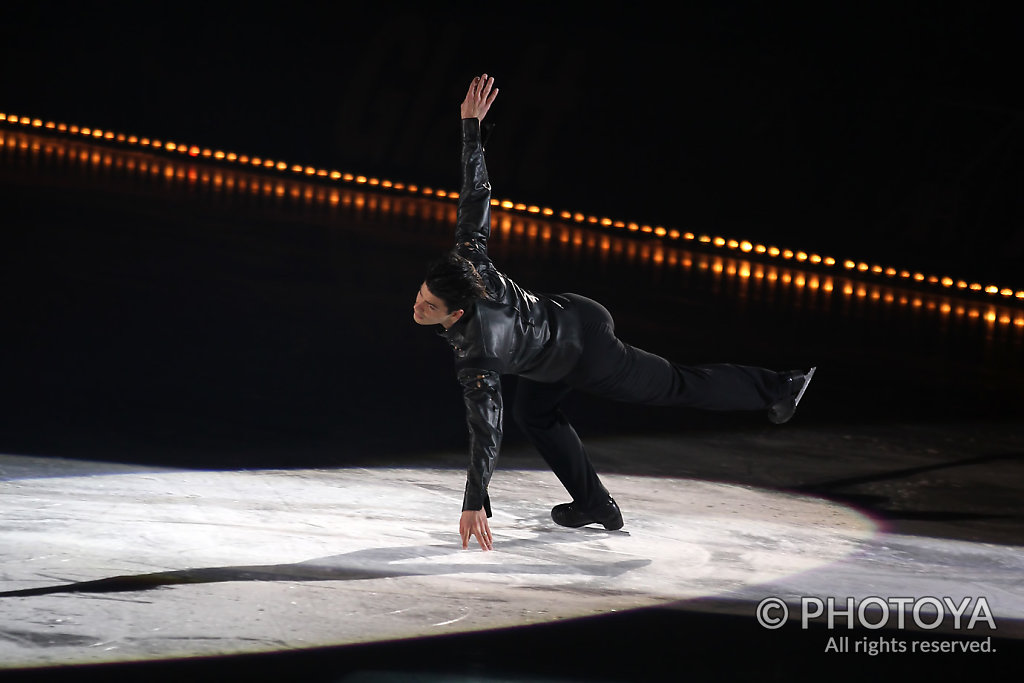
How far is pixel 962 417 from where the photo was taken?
720cm

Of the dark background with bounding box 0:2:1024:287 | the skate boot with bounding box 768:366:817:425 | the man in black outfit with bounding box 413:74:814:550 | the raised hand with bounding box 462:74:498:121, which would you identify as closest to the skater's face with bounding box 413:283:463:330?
the man in black outfit with bounding box 413:74:814:550

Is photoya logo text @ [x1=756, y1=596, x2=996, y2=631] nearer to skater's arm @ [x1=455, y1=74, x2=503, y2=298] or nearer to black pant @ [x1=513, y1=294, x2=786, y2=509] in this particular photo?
black pant @ [x1=513, y1=294, x2=786, y2=509]

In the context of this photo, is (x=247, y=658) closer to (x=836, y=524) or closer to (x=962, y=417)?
(x=836, y=524)

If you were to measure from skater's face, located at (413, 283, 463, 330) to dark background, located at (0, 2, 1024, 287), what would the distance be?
10000mm

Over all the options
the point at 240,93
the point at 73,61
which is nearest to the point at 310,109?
the point at 240,93

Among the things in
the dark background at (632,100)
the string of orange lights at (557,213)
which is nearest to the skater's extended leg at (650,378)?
the string of orange lights at (557,213)

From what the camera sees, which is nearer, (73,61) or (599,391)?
(599,391)

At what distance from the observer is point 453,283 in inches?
147

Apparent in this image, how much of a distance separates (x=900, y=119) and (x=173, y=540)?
35.8 feet

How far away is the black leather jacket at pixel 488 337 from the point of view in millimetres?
3777

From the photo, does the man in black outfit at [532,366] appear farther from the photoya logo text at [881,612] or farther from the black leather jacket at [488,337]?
the photoya logo text at [881,612]

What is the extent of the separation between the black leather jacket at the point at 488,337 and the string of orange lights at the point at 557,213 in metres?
9.33

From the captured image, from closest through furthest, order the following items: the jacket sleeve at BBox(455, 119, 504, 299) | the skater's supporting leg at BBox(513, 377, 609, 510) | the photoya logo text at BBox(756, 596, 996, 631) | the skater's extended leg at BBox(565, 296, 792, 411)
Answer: the photoya logo text at BBox(756, 596, 996, 631), the jacket sleeve at BBox(455, 119, 504, 299), the skater's extended leg at BBox(565, 296, 792, 411), the skater's supporting leg at BBox(513, 377, 609, 510)

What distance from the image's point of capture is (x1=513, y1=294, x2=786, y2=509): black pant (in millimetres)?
4223
